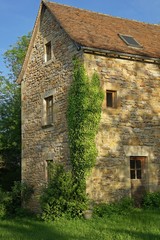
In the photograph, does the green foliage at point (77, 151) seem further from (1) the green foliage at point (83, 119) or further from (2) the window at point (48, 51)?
(2) the window at point (48, 51)

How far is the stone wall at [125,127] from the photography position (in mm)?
13898

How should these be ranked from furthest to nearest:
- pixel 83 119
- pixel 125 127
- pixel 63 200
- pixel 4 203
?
pixel 4 203
pixel 125 127
pixel 83 119
pixel 63 200

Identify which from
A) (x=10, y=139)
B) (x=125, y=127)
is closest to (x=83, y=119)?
(x=125, y=127)

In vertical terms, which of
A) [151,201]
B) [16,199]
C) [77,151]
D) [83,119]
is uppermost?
[83,119]

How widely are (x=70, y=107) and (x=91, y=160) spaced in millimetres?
2243

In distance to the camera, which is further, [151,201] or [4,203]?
[4,203]

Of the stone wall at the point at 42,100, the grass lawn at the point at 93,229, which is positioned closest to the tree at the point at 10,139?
the stone wall at the point at 42,100

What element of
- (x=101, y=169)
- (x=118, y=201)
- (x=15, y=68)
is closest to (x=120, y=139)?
(x=101, y=169)

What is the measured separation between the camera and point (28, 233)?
1088 centimetres

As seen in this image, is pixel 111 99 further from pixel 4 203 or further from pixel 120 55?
pixel 4 203

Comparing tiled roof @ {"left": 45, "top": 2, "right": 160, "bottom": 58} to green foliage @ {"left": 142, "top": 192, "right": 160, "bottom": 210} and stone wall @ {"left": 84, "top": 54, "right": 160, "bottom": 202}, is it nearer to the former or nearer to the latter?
stone wall @ {"left": 84, "top": 54, "right": 160, "bottom": 202}

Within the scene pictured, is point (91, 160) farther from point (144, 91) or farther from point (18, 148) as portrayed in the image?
point (18, 148)

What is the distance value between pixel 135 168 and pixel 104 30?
6112mm

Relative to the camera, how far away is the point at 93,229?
10742 mm
